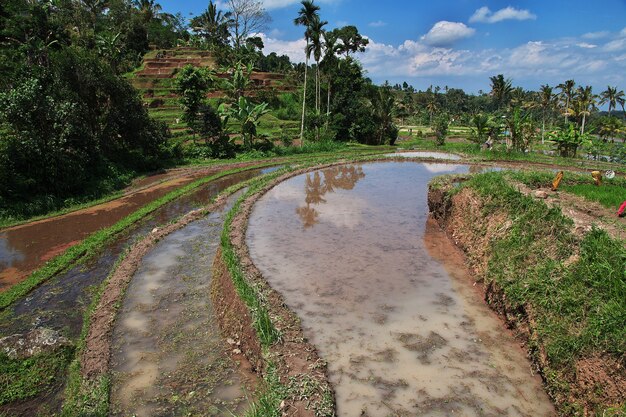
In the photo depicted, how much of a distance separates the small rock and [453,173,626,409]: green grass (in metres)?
Answer: 7.49

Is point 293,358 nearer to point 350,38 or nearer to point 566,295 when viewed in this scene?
point 566,295

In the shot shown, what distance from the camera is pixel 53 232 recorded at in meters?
12.1

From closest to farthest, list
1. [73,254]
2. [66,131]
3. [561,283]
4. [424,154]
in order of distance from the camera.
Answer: [561,283] → [73,254] → [66,131] → [424,154]

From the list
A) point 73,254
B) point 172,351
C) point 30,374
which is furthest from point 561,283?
point 73,254

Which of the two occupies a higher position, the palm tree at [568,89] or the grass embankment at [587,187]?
the palm tree at [568,89]

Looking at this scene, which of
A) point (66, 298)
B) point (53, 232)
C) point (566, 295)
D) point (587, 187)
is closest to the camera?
point (566, 295)

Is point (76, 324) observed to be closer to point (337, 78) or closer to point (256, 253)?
point (256, 253)

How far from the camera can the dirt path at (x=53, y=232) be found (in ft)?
32.0

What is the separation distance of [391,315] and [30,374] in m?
5.83

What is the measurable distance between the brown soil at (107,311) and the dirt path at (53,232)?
2286 mm

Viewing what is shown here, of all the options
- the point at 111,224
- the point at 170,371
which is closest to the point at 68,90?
the point at 111,224

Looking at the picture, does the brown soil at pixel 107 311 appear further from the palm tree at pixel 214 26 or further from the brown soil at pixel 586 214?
the palm tree at pixel 214 26

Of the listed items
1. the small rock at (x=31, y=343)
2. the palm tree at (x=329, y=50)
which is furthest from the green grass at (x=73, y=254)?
the palm tree at (x=329, y=50)

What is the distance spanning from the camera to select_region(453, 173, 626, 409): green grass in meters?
4.64
